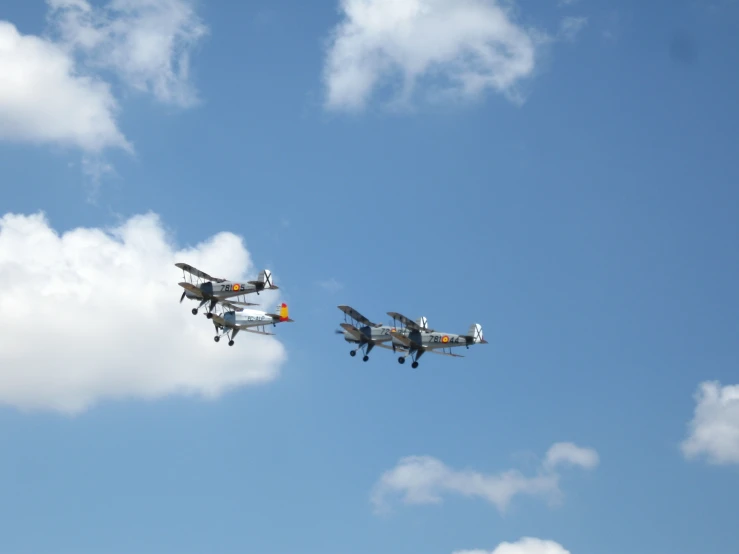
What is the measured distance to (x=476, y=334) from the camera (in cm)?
11662

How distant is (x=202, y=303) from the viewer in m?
114

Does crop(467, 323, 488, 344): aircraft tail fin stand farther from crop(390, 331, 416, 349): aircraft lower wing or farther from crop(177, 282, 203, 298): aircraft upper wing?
crop(177, 282, 203, 298): aircraft upper wing

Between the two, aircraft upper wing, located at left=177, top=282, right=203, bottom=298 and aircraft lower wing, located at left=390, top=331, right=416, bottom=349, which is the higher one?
aircraft upper wing, located at left=177, top=282, right=203, bottom=298

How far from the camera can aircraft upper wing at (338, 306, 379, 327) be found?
119m

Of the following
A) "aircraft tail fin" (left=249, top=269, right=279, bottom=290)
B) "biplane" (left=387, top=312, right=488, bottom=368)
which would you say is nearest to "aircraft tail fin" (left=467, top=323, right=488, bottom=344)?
"biplane" (left=387, top=312, right=488, bottom=368)

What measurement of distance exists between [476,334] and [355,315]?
41.9ft

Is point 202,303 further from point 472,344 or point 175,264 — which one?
point 472,344

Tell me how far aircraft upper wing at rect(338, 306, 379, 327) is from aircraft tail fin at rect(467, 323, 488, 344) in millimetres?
10402

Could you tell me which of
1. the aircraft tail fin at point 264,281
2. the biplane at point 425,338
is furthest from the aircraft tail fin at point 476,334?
the aircraft tail fin at point 264,281

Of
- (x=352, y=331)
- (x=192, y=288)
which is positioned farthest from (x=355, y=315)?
(x=192, y=288)

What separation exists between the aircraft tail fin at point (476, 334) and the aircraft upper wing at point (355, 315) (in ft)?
34.1

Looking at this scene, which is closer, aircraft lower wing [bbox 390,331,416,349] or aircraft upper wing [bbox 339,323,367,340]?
aircraft lower wing [bbox 390,331,416,349]

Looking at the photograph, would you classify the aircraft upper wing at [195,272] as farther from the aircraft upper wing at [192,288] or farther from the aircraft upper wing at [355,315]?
the aircraft upper wing at [355,315]

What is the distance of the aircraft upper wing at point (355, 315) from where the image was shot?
119m
